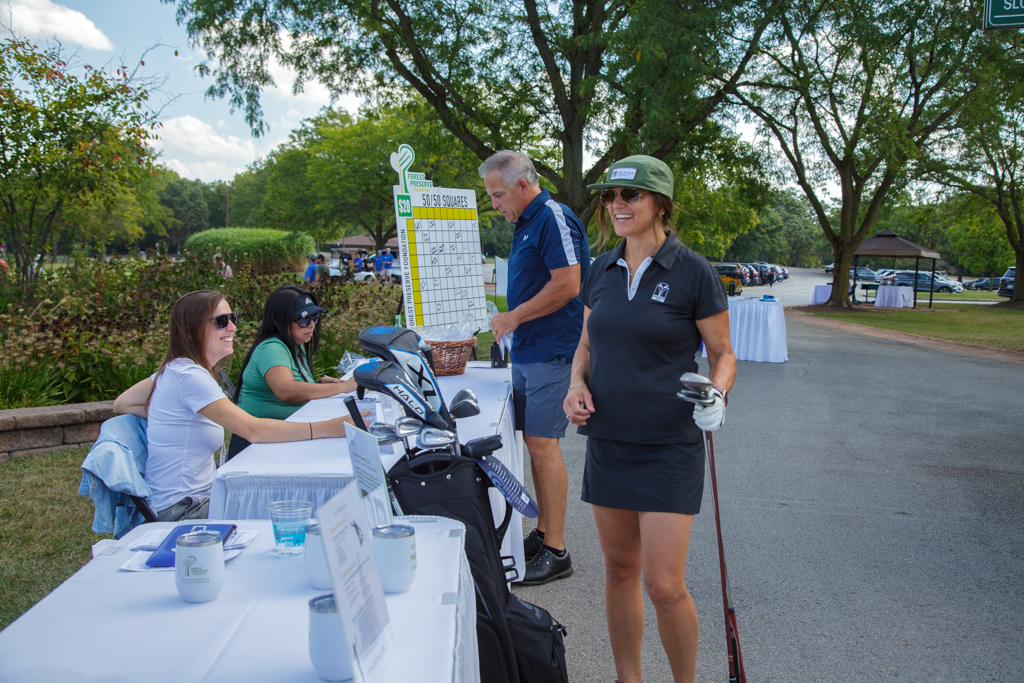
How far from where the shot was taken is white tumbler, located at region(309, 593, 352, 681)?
1.11 metres

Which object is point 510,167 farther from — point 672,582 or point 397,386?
point 672,582

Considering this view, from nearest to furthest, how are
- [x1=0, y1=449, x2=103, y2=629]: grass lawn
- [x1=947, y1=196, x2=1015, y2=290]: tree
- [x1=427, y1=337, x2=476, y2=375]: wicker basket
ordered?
[x1=0, y1=449, x2=103, y2=629]: grass lawn
[x1=427, y1=337, x2=476, y2=375]: wicker basket
[x1=947, y1=196, x2=1015, y2=290]: tree

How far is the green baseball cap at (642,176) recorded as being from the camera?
82.3 inches

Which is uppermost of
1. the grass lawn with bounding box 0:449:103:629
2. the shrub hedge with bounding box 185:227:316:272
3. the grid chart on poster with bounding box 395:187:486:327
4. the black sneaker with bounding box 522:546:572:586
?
the shrub hedge with bounding box 185:227:316:272

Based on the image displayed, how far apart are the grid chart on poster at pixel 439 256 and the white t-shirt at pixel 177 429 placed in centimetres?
162

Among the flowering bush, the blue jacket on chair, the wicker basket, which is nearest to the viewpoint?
the blue jacket on chair

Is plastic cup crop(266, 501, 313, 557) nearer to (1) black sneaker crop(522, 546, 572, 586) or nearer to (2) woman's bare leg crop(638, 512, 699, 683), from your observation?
(2) woman's bare leg crop(638, 512, 699, 683)

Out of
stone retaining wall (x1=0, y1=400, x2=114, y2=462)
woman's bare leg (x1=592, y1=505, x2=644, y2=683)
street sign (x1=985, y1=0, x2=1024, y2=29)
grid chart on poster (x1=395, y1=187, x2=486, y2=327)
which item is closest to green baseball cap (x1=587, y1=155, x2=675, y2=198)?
woman's bare leg (x1=592, y1=505, x2=644, y2=683)

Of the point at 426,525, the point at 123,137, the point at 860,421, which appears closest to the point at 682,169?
the point at 860,421

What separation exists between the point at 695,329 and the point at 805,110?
76.2 feet

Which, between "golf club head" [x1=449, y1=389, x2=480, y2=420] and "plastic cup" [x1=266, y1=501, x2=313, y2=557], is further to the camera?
"golf club head" [x1=449, y1=389, x2=480, y2=420]

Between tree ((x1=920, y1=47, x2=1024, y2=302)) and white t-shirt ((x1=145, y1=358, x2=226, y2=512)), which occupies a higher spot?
tree ((x1=920, y1=47, x2=1024, y2=302))

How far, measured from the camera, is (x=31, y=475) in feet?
14.7

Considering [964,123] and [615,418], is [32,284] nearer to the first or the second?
[615,418]
